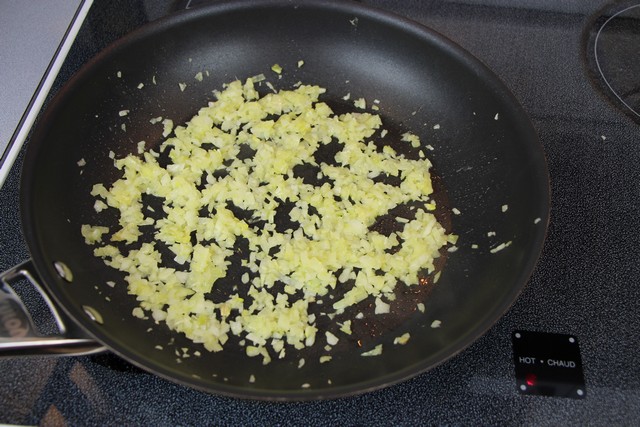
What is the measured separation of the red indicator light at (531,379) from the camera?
3.25ft

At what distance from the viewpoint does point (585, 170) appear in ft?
4.21

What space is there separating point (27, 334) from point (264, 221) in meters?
0.51

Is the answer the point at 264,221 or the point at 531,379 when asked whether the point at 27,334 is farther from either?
the point at 531,379

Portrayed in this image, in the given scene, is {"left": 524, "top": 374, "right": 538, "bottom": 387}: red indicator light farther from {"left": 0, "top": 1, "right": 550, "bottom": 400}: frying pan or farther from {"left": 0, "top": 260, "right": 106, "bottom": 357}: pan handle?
{"left": 0, "top": 260, "right": 106, "bottom": 357}: pan handle

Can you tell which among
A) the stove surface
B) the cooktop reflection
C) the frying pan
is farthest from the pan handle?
the cooktop reflection

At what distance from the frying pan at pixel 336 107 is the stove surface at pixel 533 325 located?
6cm

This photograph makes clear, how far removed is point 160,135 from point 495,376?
89cm

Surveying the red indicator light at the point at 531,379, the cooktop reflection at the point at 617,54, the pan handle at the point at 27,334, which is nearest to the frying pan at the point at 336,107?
the pan handle at the point at 27,334

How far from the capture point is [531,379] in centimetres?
99

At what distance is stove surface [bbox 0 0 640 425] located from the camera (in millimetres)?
954

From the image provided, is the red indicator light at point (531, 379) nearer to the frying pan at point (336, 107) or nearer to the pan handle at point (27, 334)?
the frying pan at point (336, 107)

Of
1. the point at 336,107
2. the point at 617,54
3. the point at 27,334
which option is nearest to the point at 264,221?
the point at 336,107

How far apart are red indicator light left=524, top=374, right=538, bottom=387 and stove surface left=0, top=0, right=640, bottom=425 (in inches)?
0.9

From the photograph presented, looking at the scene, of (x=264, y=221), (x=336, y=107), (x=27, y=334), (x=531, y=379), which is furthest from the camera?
(x=336, y=107)
